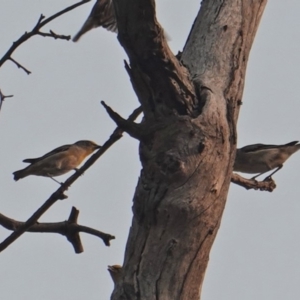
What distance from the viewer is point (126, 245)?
425cm

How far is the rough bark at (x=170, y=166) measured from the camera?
4.07m

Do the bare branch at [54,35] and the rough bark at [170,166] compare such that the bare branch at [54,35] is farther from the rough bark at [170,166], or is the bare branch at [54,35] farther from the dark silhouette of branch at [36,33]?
the rough bark at [170,166]

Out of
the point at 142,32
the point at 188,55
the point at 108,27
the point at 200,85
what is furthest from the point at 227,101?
the point at 108,27

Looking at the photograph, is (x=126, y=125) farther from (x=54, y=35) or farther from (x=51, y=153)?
(x=51, y=153)

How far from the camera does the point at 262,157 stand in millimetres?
9719

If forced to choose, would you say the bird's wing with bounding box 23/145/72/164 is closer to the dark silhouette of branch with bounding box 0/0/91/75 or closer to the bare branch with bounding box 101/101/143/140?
the dark silhouette of branch with bounding box 0/0/91/75

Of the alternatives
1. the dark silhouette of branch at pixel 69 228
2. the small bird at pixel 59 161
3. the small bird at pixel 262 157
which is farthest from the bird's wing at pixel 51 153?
the dark silhouette of branch at pixel 69 228

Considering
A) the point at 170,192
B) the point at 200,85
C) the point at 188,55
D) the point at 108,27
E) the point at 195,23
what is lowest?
the point at 170,192

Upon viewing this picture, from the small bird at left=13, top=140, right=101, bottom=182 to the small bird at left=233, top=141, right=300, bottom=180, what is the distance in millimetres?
1967

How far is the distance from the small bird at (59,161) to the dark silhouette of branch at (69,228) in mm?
5076

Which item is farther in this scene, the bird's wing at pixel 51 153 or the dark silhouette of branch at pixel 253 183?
the bird's wing at pixel 51 153

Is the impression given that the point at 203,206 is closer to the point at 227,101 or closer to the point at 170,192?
the point at 170,192

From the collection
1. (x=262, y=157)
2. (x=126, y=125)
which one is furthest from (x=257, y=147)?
(x=126, y=125)

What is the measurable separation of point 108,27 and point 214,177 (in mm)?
5882
